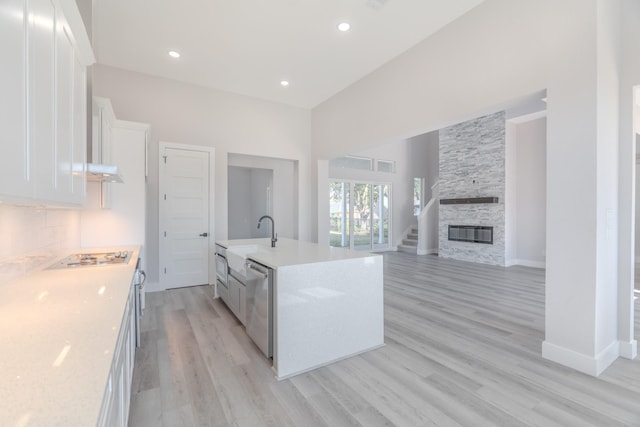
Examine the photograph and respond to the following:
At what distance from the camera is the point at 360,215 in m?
8.94

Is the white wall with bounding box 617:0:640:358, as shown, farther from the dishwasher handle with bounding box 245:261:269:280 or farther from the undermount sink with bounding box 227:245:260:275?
the undermount sink with bounding box 227:245:260:275

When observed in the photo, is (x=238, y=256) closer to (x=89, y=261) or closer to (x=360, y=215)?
(x=89, y=261)

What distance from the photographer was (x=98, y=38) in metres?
3.62

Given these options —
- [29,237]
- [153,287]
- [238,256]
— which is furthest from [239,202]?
[29,237]

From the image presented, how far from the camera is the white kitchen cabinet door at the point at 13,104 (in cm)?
86

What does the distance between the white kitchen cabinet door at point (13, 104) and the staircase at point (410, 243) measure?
8.86 meters

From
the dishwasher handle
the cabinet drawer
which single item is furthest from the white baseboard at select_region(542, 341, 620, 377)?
the cabinet drawer

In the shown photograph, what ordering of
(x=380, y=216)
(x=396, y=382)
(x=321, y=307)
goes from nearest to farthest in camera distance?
(x=396, y=382) → (x=321, y=307) → (x=380, y=216)

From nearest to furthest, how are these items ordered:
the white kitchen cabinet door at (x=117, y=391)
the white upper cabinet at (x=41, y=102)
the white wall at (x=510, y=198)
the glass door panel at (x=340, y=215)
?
1. the white kitchen cabinet door at (x=117, y=391)
2. the white upper cabinet at (x=41, y=102)
3. the white wall at (x=510, y=198)
4. the glass door panel at (x=340, y=215)

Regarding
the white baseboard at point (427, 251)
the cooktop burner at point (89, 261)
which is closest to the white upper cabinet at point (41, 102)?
the cooktop burner at point (89, 261)

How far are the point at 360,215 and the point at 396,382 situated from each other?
6.89 meters

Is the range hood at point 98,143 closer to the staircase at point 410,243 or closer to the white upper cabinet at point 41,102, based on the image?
the white upper cabinet at point 41,102

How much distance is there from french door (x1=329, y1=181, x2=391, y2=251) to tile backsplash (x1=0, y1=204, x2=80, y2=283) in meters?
6.23

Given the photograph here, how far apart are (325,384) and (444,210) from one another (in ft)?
22.3
